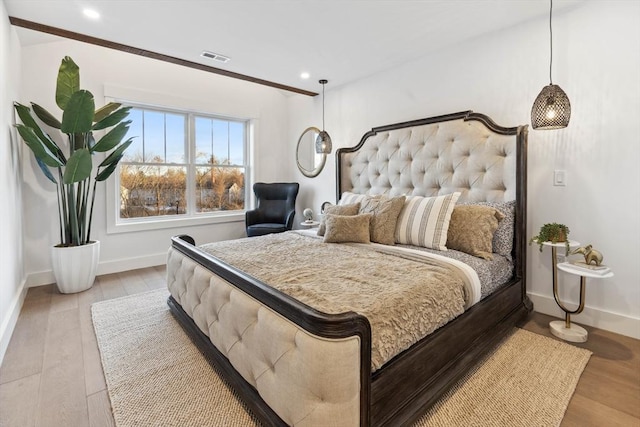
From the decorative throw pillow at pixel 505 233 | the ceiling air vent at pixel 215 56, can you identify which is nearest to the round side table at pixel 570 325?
the decorative throw pillow at pixel 505 233

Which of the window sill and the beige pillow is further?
the window sill

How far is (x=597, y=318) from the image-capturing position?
7.87 feet

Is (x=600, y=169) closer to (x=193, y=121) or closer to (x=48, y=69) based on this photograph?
(x=193, y=121)

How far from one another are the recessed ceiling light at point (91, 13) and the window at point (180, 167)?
1.70 meters

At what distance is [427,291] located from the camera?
63.3 inches

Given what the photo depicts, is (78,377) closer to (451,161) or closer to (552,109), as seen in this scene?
(451,161)

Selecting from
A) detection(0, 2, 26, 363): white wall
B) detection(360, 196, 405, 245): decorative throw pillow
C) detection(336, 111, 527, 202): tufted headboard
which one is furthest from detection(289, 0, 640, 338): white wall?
detection(0, 2, 26, 363): white wall

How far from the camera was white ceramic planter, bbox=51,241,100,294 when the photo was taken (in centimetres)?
301

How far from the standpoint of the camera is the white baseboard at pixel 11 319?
2033mm

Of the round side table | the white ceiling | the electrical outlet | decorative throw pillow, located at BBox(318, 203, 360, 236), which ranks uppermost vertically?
the white ceiling

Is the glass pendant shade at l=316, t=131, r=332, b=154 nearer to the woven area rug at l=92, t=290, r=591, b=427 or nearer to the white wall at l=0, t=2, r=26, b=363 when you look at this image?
the woven area rug at l=92, t=290, r=591, b=427

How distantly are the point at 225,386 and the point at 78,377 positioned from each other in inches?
35.5

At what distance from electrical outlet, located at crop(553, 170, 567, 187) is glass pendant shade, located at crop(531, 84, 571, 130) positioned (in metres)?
0.46

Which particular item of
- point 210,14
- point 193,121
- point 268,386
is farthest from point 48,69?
point 268,386
